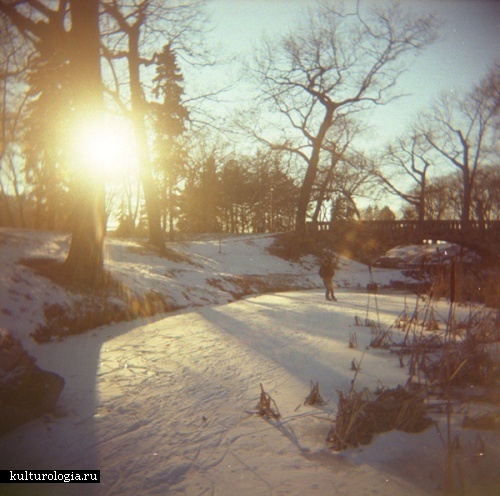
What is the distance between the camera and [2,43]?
9.30 metres

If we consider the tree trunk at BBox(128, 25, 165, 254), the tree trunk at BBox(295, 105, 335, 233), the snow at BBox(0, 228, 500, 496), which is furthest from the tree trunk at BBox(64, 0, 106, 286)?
the tree trunk at BBox(295, 105, 335, 233)

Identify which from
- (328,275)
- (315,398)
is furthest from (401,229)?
(315,398)

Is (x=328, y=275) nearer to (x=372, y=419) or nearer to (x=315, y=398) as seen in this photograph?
(x=315, y=398)

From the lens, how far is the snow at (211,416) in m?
2.75

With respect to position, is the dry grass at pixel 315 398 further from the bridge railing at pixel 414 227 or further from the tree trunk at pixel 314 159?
the bridge railing at pixel 414 227

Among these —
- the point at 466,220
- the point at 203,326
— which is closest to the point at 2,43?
the point at 203,326

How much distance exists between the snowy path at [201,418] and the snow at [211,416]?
13 mm

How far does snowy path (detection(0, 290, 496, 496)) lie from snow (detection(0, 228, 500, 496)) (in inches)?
0.5

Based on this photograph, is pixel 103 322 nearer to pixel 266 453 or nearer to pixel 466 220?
pixel 266 453

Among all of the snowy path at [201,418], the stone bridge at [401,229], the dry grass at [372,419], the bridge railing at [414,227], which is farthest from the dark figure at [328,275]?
the bridge railing at [414,227]

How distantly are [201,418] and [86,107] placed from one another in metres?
8.09

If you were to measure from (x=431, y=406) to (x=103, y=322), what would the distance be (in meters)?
6.41

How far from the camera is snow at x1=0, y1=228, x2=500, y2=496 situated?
275 cm

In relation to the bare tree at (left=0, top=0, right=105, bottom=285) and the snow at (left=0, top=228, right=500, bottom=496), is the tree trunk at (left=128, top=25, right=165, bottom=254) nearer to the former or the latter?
the bare tree at (left=0, top=0, right=105, bottom=285)
